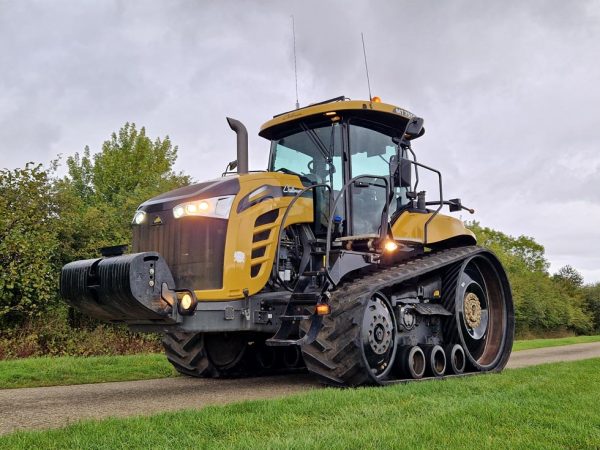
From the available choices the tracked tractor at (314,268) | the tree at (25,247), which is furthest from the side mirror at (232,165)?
the tree at (25,247)

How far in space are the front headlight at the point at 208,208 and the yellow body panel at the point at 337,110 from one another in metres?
1.76

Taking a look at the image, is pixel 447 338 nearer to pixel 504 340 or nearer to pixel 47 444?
pixel 504 340

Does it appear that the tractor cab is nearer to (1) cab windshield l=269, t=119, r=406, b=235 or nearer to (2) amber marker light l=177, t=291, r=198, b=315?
(1) cab windshield l=269, t=119, r=406, b=235

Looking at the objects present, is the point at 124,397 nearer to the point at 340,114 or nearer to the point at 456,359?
the point at 340,114

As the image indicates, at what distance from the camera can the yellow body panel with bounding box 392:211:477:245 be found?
777cm

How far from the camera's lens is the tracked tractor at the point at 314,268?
6121 millimetres

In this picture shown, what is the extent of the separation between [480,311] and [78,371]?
5788 millimetres

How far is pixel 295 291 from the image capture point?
6.59 meters

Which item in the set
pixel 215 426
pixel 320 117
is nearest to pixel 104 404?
pixel 215 426

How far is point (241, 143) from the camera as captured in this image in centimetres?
717

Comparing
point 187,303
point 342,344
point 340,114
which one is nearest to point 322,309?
point 342,344

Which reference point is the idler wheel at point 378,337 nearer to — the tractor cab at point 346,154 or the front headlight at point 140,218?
the tractor cab at point 346,154

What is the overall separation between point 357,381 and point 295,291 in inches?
45.4

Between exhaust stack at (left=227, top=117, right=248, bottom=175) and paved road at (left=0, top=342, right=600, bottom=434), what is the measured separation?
8.38 feet
